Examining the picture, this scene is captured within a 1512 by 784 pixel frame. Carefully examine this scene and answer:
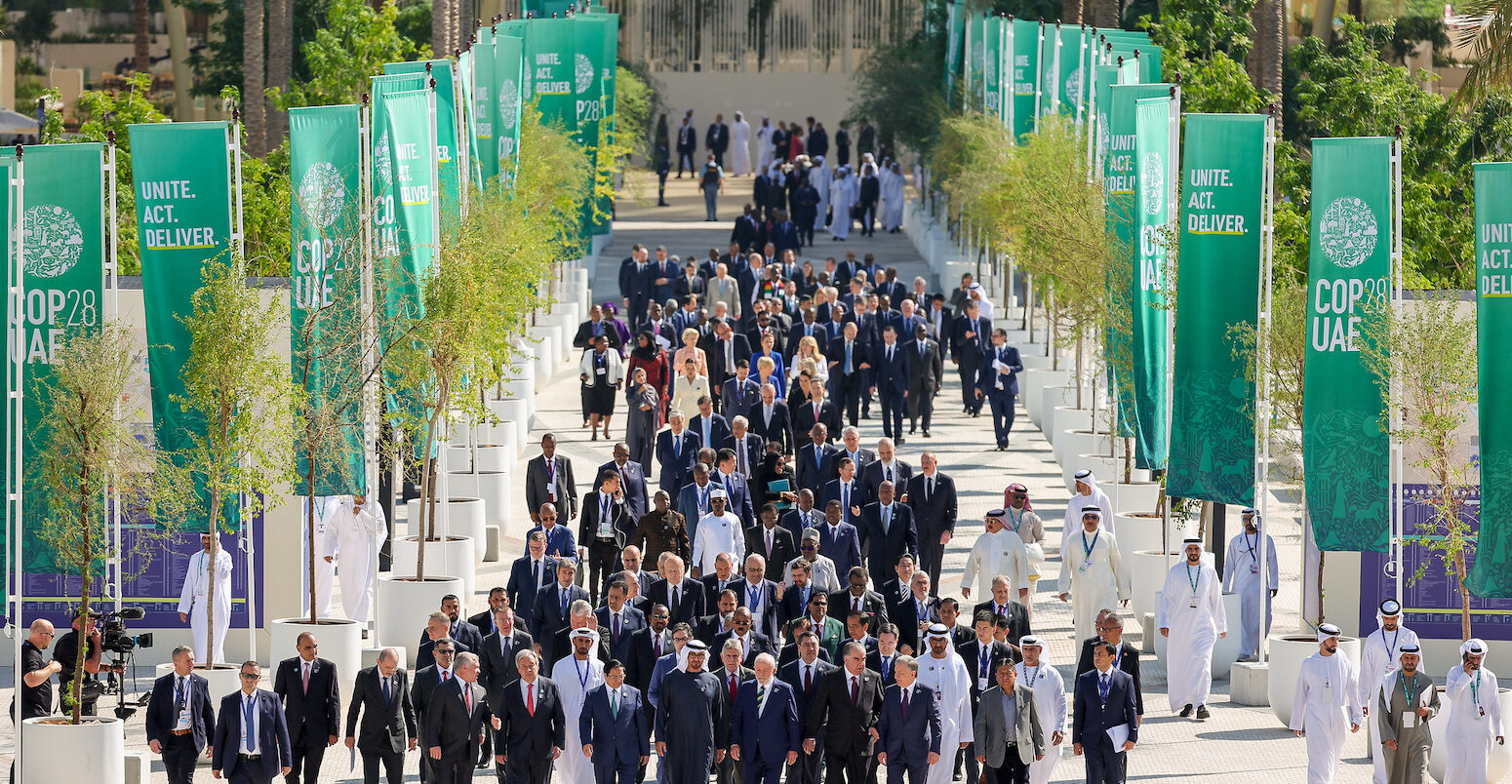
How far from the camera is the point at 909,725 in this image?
44.8 feet

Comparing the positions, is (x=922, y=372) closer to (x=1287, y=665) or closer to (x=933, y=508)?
(x=933, y=508)

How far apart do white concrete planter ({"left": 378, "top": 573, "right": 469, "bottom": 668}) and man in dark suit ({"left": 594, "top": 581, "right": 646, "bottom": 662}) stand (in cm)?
291

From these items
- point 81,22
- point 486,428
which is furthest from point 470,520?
point 81,22

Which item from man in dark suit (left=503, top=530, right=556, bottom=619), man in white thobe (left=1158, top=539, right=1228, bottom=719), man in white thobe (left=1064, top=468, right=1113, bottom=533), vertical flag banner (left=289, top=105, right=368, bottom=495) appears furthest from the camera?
man in white thobe (left=1064, top=468, right=1113, bottom=533)

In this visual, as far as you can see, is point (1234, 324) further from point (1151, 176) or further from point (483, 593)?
point (483, 593)

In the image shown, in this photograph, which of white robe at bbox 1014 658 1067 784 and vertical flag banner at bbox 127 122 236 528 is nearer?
white robe at bbox 1014 658 1067 784

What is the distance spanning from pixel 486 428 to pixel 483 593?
16.3 ft

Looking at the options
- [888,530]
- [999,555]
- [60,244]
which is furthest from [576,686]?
[888,530]

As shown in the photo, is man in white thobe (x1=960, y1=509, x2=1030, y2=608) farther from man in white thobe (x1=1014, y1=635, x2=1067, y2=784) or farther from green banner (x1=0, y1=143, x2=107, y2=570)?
green banner (x1=0, y1=143, x2=107, y2=570)

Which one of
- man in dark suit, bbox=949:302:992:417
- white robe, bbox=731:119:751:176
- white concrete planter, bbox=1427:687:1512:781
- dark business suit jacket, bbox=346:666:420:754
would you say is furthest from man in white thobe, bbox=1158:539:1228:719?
white robe, bbox=731:119:751:176

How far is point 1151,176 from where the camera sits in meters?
17.5

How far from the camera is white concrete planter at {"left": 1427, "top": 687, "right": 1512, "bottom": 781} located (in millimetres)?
14328

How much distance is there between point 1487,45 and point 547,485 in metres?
9.26

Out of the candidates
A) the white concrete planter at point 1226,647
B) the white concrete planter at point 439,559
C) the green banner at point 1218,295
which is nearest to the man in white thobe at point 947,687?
the green banner at point 1218,295
